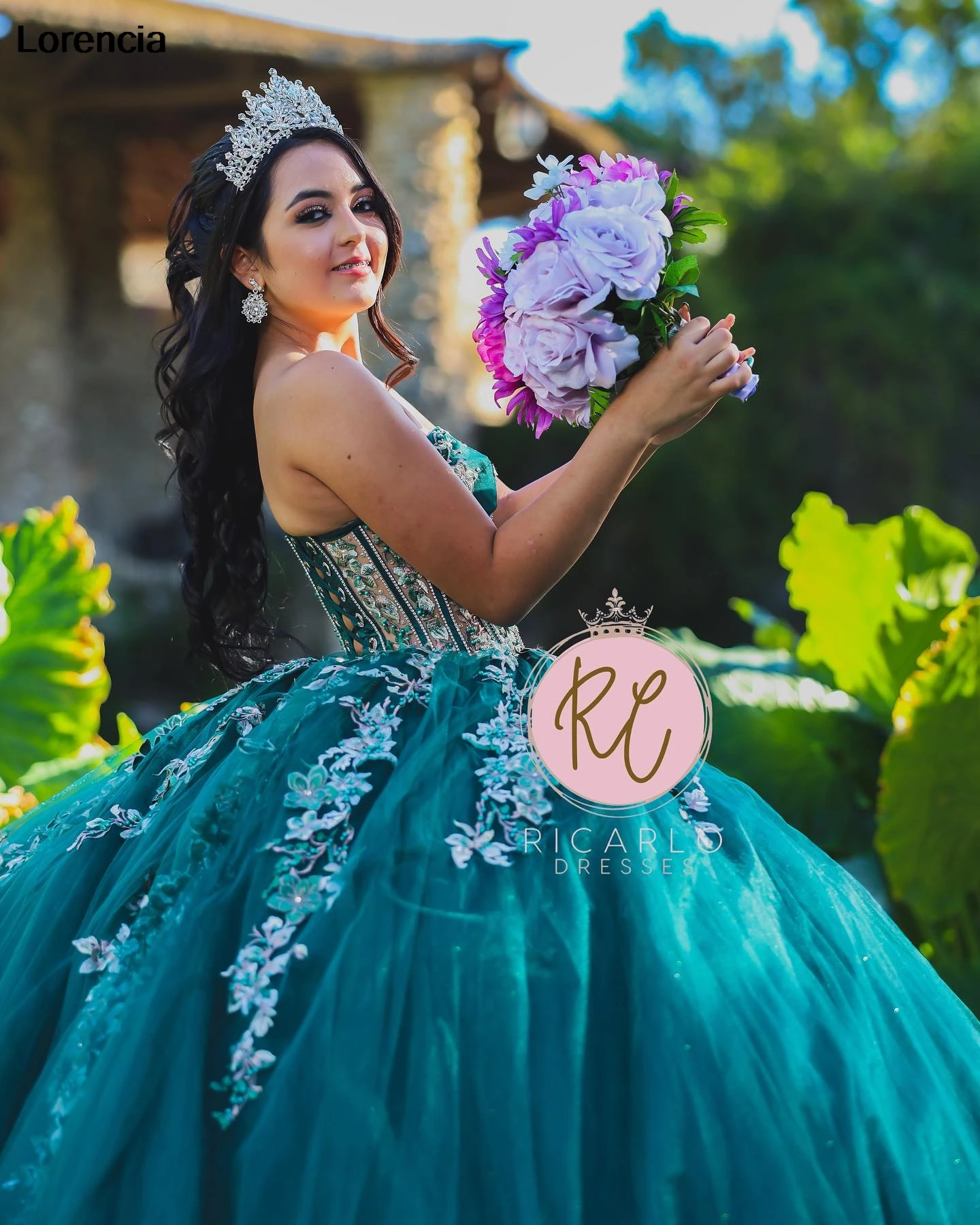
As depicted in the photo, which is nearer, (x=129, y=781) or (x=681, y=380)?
(x=681, y=380)

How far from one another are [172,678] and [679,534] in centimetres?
416

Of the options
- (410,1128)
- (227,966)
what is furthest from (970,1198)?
(227,966)

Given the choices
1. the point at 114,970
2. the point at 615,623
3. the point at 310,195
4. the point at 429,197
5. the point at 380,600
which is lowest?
the point at 114,970

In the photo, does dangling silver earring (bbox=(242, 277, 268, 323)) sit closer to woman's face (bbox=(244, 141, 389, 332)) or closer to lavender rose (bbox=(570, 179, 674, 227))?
woman's face (bbox=(244, 141, 389, 332))

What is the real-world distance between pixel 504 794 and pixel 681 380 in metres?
0.57

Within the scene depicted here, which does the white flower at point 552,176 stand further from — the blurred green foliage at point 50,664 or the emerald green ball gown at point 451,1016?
the blurred green foliage at point 50,664

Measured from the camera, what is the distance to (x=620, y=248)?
159 centimetres

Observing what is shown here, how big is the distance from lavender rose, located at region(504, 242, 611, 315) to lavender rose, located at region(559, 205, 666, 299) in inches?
0.4

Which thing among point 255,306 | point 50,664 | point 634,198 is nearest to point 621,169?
point 634,198

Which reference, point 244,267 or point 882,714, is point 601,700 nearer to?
point 244,267

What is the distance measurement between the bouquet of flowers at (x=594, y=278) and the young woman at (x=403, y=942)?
0.20 ft

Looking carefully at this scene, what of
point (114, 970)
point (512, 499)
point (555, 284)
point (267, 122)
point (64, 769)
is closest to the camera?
point (114, 970)

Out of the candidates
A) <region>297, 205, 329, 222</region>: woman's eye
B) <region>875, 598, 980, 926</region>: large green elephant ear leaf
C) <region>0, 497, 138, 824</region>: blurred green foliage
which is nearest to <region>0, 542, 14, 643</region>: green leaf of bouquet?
<region>0, 497, 138, 824</region>: blurred green foliage

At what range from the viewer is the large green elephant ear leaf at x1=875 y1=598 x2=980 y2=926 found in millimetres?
2926
